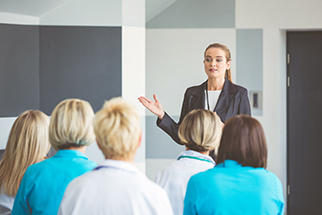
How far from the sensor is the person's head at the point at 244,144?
1447 mm

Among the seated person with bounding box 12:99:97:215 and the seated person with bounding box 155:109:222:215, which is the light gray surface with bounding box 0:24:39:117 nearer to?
the seated person with bounding box 12:99:97:215

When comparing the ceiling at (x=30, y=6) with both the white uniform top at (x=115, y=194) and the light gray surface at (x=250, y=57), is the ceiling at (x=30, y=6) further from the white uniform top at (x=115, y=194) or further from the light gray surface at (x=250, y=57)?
the white uniform top at (x=115, y=194)

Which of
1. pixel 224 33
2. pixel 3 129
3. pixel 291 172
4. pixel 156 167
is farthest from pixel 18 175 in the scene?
pixel 291 172

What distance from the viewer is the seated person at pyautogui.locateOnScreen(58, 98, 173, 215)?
113 centimetres

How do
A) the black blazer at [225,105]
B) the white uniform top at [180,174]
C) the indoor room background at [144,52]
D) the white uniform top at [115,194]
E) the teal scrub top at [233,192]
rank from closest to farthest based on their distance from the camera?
the white uniform top at [115,194] < the teal scrub top at [233,192] < the white uniform top at [180,174] < the black blazer at [225,105] < the indoor room background at [144,52]

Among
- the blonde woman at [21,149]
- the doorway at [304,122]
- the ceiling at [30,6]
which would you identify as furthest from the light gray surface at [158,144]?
the blonde woman at [21,149]

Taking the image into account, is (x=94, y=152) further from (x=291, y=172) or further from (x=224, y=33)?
(x=291, y=172)

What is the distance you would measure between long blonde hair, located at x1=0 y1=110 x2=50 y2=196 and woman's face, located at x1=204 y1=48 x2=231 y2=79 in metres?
1.22

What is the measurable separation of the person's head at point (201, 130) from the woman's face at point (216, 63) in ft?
2.91

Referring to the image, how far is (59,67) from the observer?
3359 mm

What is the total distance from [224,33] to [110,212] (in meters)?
3.34

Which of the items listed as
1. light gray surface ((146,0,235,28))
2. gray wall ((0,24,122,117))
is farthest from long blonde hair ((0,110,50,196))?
light gray surface ((146,0,235,28))

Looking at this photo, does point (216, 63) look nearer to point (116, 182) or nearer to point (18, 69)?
point (116, 182)

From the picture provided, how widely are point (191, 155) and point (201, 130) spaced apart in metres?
0.13
